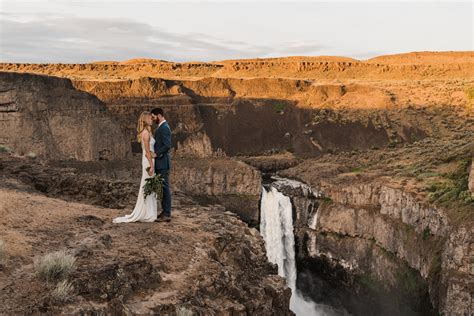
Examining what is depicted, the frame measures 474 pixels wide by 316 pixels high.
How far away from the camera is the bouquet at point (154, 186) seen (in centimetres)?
1018

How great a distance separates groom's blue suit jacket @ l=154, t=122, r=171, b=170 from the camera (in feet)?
33.8

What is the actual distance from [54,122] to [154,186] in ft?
106

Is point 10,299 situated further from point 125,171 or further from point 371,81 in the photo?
point 371,81

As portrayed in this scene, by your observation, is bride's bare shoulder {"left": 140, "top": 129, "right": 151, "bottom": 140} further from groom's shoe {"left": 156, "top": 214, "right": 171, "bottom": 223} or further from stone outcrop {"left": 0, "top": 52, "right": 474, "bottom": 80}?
stone outcrop {"left": 0, "top": 52, "right": 474, "bottom": 80}

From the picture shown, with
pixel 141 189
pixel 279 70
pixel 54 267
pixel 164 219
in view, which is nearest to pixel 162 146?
pixel 141 189

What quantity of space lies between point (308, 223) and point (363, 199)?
4951mm

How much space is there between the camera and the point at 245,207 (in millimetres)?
39938

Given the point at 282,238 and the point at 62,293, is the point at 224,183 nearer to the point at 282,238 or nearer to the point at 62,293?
the point at 282,238

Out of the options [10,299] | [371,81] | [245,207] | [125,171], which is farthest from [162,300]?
[371,81]

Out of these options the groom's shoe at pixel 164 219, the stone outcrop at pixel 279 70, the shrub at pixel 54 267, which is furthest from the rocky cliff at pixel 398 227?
the stone outcrop at pixel 279 70

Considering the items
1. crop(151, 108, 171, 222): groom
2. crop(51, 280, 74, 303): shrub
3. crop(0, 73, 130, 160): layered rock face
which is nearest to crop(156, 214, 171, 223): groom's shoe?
crop(151, 108, 171, 222): groom

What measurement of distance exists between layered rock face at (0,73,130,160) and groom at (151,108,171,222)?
25874mm

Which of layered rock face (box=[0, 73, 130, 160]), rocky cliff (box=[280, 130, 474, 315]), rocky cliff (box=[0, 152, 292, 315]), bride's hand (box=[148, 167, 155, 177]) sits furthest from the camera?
layered rock face (box=[0, 73, 130, 160])

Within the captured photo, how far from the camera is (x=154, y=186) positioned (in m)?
10.2
